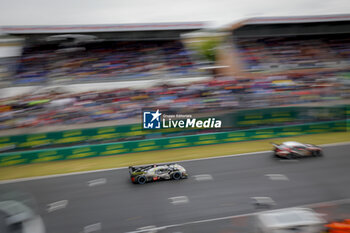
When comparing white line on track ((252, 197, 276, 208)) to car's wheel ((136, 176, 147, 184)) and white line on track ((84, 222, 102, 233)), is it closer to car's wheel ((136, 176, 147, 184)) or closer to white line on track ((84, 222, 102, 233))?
car's wheel ((136, 176, 147, 184))

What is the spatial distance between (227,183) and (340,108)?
9.17 meters

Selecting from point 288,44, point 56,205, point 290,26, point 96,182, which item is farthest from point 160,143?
point 290,26

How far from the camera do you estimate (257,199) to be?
31.9 feet

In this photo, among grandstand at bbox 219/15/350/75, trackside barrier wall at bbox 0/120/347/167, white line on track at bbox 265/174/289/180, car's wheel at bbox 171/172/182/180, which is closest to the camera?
white line on track at bbox 265/174/289/180

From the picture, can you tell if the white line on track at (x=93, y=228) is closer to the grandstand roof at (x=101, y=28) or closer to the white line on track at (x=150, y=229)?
the white line on track at (x=150, y=229)

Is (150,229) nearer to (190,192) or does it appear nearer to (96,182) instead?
(190,192)

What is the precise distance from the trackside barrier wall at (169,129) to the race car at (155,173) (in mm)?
4122

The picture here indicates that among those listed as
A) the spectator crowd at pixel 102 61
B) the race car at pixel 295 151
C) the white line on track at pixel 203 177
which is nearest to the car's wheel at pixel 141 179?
the white line on track at pixel 203 177

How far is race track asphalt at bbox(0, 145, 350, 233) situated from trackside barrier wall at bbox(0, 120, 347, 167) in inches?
76.5

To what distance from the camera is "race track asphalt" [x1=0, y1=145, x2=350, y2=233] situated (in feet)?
29.5

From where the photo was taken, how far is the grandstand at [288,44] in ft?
70.4

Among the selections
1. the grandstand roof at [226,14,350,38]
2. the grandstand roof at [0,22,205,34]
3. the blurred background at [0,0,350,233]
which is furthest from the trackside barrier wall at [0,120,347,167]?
the grandstand roof at [0,22,205,34]

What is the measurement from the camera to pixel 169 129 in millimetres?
15523

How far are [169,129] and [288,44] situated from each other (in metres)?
12.9
